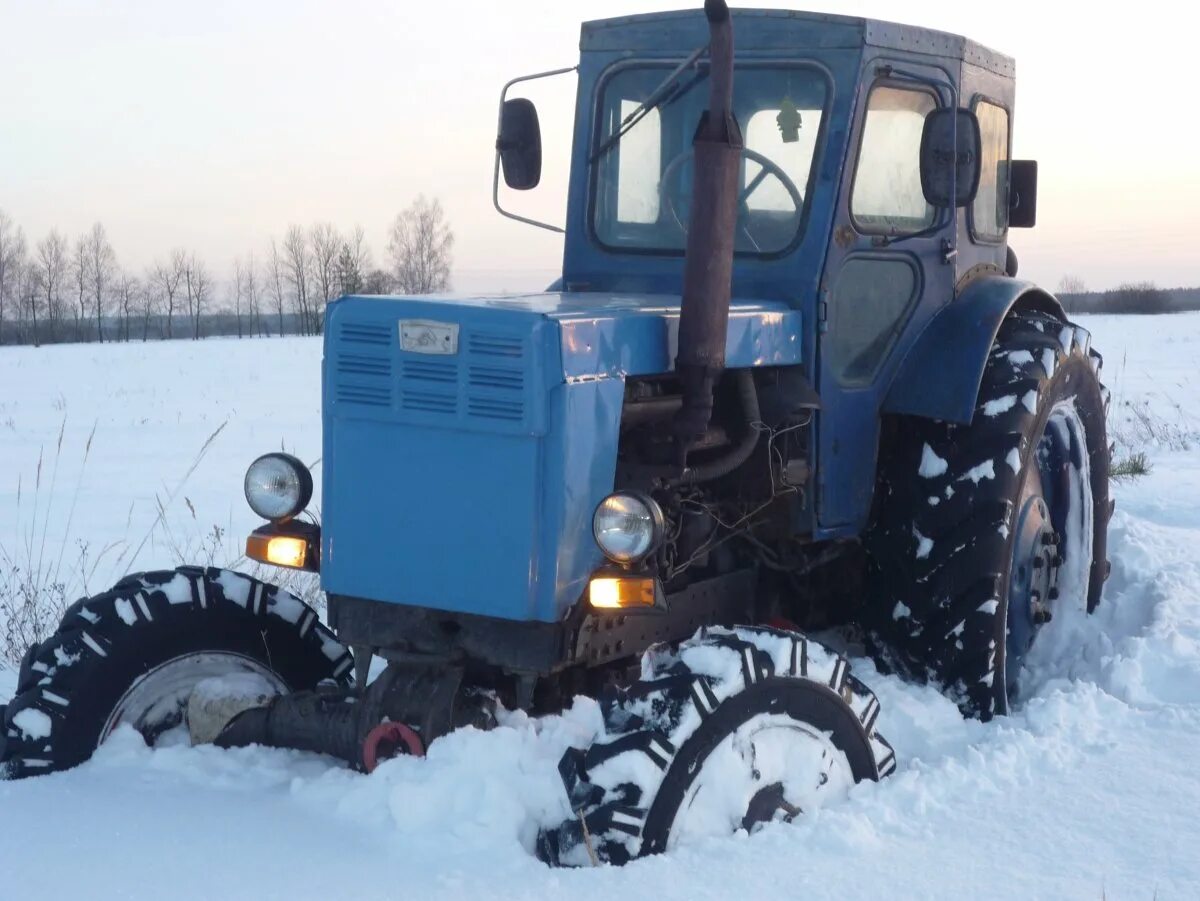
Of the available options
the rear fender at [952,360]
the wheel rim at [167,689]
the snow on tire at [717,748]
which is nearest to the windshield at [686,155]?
the rear fender at [952,360]

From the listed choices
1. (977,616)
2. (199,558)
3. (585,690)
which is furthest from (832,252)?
(199,558)

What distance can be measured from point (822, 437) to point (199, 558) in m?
3.73

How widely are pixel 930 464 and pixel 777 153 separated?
3.49 feet

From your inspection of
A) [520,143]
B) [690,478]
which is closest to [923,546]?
[690,478]

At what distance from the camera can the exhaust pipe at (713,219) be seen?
3492mm

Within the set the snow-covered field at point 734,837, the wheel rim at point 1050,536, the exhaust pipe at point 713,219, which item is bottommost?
the snow-covered field at point 734,837

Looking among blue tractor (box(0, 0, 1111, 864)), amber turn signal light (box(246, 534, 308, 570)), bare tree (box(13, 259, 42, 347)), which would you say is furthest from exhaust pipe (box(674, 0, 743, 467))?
bare tree (box(13, 259, 42, 347))

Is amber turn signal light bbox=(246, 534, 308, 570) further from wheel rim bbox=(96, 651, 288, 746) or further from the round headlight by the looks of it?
wheel rim bbox=(96, 651, 288, 746)

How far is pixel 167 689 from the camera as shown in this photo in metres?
3.99

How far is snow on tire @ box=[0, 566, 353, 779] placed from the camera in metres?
3.74

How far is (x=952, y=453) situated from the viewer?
4.36 m

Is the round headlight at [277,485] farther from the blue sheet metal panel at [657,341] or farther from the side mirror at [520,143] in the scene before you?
the side mirror at [520,143]

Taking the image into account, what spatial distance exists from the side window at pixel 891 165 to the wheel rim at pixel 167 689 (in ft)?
7.49

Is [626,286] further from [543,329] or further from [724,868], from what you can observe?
[724,868]
